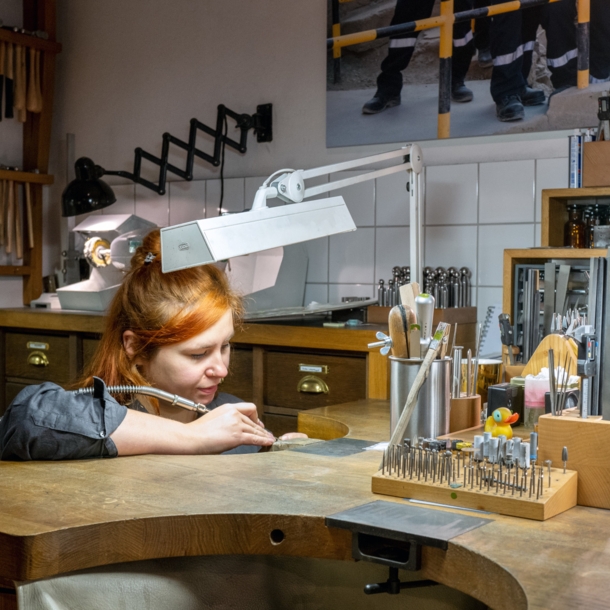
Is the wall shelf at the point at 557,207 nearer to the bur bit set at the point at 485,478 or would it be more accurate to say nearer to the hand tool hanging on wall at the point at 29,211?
the bur bit set at the point at 485,478

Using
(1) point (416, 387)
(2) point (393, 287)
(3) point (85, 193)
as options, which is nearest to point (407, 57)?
(2) point (393, 287)

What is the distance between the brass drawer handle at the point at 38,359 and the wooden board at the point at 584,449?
237 cm

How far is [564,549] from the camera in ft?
2.97

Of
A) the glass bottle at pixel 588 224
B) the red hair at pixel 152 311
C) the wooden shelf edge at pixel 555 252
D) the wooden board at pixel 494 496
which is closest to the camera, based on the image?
the wooden board at pixel 494 496

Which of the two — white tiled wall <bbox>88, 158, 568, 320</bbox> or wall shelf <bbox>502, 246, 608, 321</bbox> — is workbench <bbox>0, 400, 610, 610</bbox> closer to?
wall shelf <bbox>502, 246, 608, 321</bbox>

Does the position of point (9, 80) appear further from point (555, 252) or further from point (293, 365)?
point (555, 252)

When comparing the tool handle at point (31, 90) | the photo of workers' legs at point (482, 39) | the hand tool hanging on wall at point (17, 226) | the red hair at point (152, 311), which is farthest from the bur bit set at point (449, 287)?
the tool handle at point (31, 90)

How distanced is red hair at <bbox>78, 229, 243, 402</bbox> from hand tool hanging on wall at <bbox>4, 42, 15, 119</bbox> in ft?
7.69

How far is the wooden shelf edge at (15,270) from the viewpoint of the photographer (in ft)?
12.2

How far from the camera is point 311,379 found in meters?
2.56

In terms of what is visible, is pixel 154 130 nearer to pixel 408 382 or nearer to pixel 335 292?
pixel 335 292

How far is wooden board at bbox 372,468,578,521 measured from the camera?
102 cm

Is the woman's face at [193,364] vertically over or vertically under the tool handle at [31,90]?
under

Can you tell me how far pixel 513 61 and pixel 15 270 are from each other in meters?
2.32
